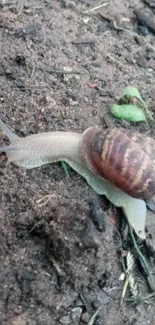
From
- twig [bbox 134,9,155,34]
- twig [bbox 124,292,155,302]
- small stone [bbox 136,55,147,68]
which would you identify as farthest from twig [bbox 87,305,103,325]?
twig [bbox 134,9,155,34]

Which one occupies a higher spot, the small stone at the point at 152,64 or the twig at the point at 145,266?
the small stone at the point at 152,64

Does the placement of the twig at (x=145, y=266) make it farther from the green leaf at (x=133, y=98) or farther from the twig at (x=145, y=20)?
the twig at (x=145, y=20)

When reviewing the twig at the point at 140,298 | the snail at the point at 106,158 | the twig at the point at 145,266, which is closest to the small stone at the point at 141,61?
the snail at the point at 106,158

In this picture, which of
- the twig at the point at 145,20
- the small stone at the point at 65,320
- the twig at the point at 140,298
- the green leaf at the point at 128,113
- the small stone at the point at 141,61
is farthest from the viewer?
the twig at the point at 145,20

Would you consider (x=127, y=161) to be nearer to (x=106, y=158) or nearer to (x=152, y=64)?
(x=106, y=158)

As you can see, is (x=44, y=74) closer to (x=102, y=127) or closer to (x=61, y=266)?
(x=102, y=127)

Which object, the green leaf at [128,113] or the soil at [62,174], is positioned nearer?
the soil at [62,174]
